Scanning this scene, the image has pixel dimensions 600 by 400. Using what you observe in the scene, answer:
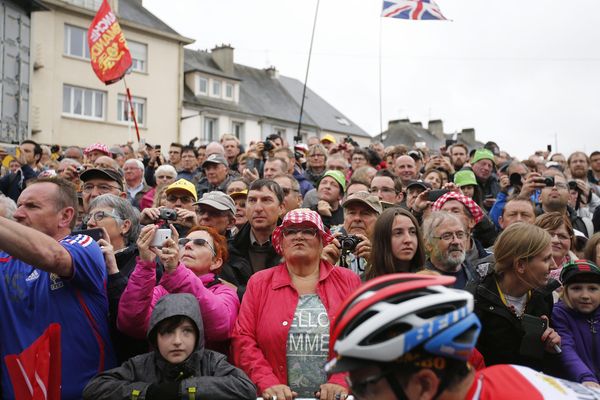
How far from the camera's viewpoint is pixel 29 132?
24.5m

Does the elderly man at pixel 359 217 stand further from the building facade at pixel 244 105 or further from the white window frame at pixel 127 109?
the building facade at pixel 244 105

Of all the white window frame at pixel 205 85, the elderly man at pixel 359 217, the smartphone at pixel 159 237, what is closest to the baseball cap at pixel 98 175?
the elderly man at pixel 359 217

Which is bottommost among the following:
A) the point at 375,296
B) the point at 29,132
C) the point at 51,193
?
the point at 375,296

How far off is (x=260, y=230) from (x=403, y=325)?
3762mm

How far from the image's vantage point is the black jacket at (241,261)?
195 inches

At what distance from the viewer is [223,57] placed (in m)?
40.2

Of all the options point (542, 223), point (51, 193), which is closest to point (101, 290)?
point (51, 193)

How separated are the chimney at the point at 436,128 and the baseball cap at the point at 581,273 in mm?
54563

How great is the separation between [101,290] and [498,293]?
2688 mm

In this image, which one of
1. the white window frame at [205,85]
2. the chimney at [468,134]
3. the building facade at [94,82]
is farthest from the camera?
the chimney at [468,134]

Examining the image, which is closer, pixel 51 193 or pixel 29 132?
pixel 51 193

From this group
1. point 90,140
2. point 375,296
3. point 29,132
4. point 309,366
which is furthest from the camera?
point 90,140

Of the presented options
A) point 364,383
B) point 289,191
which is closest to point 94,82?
point 289,191

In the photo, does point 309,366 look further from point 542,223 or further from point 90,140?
point 90,140
